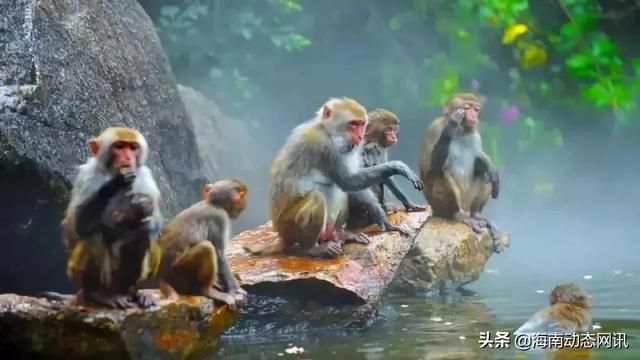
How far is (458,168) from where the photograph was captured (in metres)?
10.2

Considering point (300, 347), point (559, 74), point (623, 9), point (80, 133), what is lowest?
point (300, 347)

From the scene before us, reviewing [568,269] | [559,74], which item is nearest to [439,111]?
[559,74]

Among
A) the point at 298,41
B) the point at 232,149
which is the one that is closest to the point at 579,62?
the point at 298,41

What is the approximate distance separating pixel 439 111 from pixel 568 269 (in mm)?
4262

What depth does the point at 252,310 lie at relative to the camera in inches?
A: 289

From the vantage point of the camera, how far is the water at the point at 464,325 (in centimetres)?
636

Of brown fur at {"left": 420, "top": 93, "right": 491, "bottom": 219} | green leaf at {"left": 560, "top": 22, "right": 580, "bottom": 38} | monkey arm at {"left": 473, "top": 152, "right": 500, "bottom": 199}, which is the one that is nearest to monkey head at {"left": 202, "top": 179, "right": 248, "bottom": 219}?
brown fur at {"left": 420, "top": 93, "right": 491, "bottom": 219}

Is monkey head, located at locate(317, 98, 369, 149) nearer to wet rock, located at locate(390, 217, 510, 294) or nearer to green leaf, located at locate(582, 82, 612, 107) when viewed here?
wet rock, located at locate(390, 217, 510, 294)

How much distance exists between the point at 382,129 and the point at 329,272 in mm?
1614

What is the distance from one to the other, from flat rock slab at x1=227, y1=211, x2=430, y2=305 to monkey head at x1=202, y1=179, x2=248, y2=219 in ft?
2.94

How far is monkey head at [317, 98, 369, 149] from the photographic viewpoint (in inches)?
304

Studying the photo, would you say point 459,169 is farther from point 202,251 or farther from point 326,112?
point 202,251

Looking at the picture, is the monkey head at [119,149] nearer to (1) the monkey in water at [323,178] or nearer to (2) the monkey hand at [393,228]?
(1) the monkey in water at [323,178]

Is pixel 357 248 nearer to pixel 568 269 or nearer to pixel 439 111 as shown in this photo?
pixel 568 269
